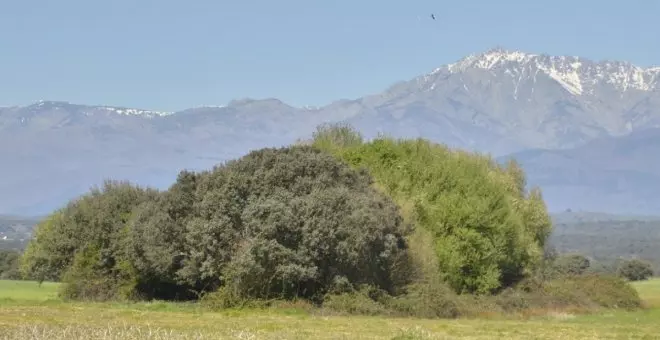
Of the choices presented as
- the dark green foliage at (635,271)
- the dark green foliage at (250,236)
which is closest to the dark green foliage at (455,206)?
the dark green foliage at (250,236)

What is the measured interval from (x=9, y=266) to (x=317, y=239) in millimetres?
86369

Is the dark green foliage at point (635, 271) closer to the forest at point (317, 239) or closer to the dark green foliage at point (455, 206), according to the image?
the forest at point (317, 239)

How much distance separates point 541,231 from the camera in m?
97.1

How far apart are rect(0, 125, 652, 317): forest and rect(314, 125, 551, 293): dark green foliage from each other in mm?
121

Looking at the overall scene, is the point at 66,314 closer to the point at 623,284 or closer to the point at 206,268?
the point at 206,268

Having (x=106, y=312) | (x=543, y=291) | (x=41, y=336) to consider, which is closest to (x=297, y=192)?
(x=106, y=312)

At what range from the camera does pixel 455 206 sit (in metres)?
72.1

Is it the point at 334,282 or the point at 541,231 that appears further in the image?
the point at 541,231

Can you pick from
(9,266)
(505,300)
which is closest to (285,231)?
(505,300)

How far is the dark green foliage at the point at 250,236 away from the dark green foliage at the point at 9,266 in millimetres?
55875

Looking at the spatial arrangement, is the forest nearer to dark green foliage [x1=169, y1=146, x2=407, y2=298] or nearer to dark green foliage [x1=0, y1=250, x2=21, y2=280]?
dark green foliage [x1=169, y1=146, x2=407, y2=298]

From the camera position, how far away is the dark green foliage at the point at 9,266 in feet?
403

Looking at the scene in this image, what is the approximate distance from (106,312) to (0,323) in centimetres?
956

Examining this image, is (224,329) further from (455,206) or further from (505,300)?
(455,206)
